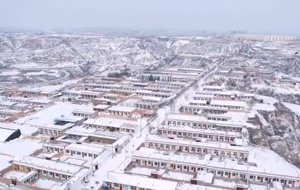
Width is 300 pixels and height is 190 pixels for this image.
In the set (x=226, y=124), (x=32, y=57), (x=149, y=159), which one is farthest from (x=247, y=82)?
(x=32, y=57)

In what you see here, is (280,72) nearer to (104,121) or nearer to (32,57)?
(104,121)

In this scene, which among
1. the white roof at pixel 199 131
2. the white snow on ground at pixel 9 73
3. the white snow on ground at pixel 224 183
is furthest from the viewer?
the white snow on ground at pixel 9 73

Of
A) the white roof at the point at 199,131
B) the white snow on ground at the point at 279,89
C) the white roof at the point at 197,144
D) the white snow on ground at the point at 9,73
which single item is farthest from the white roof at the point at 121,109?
the white snow on ground at the point at 9,73

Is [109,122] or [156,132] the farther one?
[109,122]

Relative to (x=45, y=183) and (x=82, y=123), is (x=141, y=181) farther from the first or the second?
(x=82, y=123)

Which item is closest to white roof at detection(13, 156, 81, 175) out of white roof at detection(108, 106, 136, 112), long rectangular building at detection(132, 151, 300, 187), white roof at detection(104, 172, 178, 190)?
white roof at detection(104, 172, 178, 190)

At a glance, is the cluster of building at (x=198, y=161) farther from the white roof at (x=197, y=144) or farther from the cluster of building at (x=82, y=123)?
the cluster of building at (x=82, y=123)

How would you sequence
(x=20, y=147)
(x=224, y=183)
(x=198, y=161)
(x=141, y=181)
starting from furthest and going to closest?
(x=20, y=147), (x=198, y=161), (x=224, y=183), (x=141, y=181)

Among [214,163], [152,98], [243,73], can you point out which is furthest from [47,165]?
[243,73]
